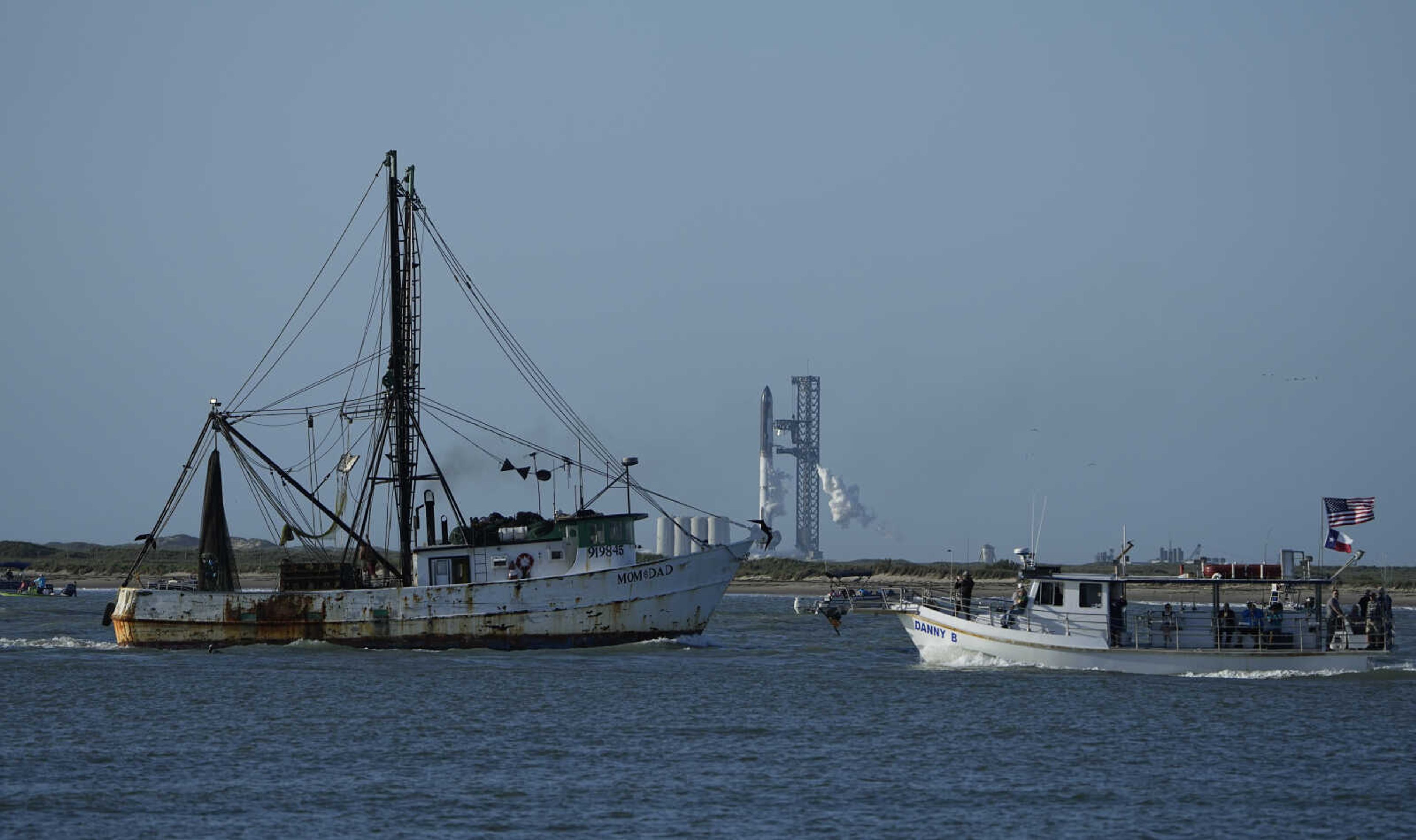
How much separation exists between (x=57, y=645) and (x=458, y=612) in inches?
651

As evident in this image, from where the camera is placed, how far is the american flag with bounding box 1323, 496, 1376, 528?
41.8m

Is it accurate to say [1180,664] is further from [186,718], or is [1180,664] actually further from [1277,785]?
[186,718]

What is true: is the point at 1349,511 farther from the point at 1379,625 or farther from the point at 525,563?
the point at 525,563

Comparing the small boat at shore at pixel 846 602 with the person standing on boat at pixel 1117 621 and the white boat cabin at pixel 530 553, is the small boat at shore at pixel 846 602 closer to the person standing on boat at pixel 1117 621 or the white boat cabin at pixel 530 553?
the white boat cabin at pixel 530 553

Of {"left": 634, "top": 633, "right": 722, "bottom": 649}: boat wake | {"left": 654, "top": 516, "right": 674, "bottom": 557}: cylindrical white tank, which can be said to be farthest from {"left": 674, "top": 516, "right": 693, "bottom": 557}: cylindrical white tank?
{"left": 634, "top": 633, "right": 722, "bottom": 649}: boat wake

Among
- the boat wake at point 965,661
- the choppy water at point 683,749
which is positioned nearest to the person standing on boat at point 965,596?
the boat wake at point 965,661

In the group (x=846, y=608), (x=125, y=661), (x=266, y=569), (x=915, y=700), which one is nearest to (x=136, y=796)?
(x=915, y=700)

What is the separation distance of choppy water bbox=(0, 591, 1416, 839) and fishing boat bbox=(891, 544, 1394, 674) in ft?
1.89

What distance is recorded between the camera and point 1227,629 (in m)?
44.1

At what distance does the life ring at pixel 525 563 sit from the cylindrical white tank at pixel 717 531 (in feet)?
205

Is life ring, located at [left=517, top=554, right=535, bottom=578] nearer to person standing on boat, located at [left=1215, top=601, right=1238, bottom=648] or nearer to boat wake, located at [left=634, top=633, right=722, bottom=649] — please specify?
boat wake, located at [left=634, top=633, right=722, bottom=649]

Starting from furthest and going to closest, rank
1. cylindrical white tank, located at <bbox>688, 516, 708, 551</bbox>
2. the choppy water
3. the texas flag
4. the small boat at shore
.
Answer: cylindrical white tank, located at <bbox>688, 516, 708, 551</bbox>, the small boat at shore, the texas flag, the choppy water

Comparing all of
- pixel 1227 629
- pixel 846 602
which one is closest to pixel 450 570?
pixel 1227 629

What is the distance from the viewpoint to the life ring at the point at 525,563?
50938 millimetres
